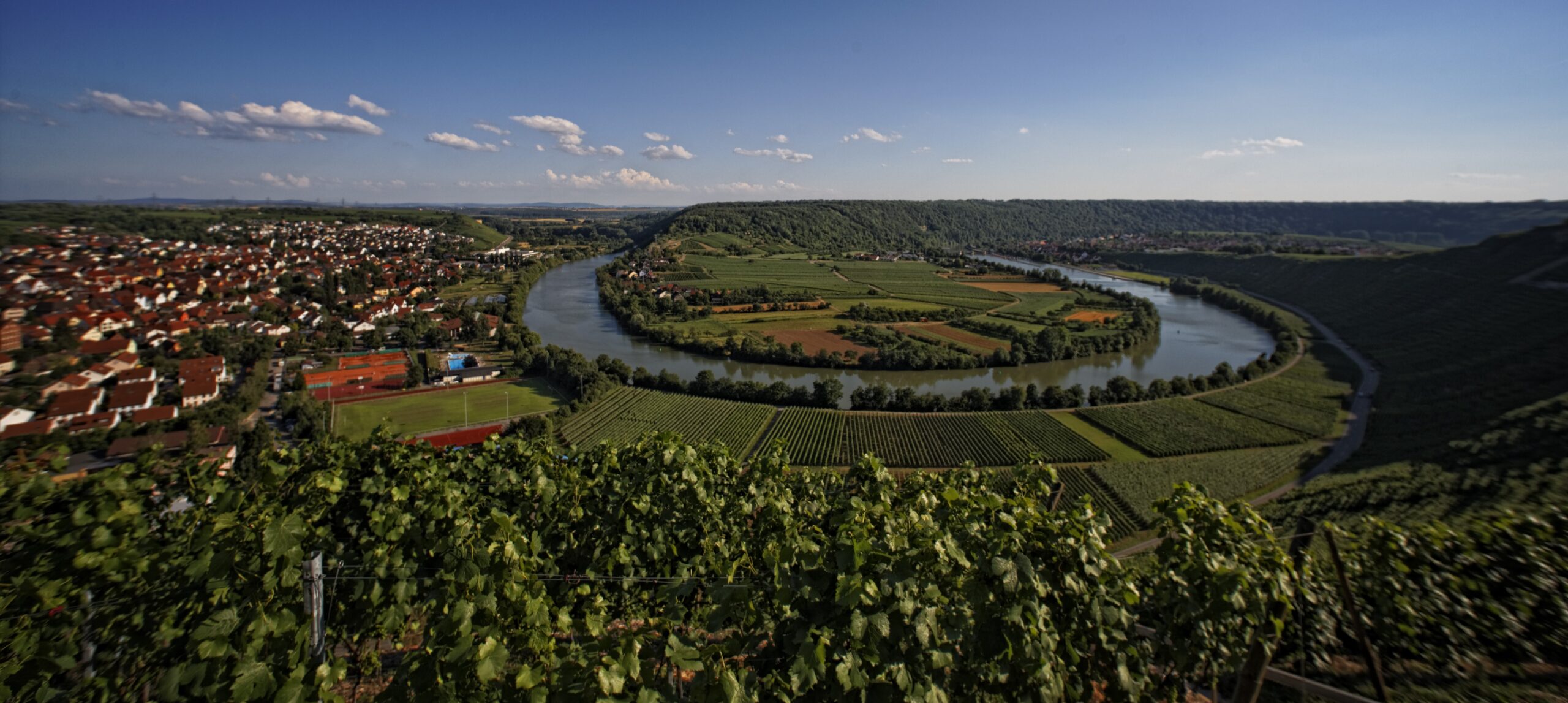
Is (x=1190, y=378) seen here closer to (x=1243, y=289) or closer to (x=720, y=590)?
(x=720, y=590)

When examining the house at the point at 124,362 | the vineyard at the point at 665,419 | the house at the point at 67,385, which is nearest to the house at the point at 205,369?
the house at the point at 124,362

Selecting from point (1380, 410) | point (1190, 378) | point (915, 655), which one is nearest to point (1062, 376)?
point (1190, 378)

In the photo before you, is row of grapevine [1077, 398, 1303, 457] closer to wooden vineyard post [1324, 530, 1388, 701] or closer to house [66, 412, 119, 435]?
wooden vineyard post [1324, 530, 1388, 701]

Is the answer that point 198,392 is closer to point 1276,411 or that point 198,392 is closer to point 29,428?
point 29,428

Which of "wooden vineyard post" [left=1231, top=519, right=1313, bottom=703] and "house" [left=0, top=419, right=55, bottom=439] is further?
"house" [left=0, top=419, right=55, bottom=439]

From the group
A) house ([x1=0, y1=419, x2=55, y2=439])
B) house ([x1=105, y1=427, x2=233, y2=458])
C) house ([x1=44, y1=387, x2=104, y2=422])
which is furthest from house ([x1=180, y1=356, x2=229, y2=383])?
house ([x1=0, y1=419, x2=55, y2=439])
